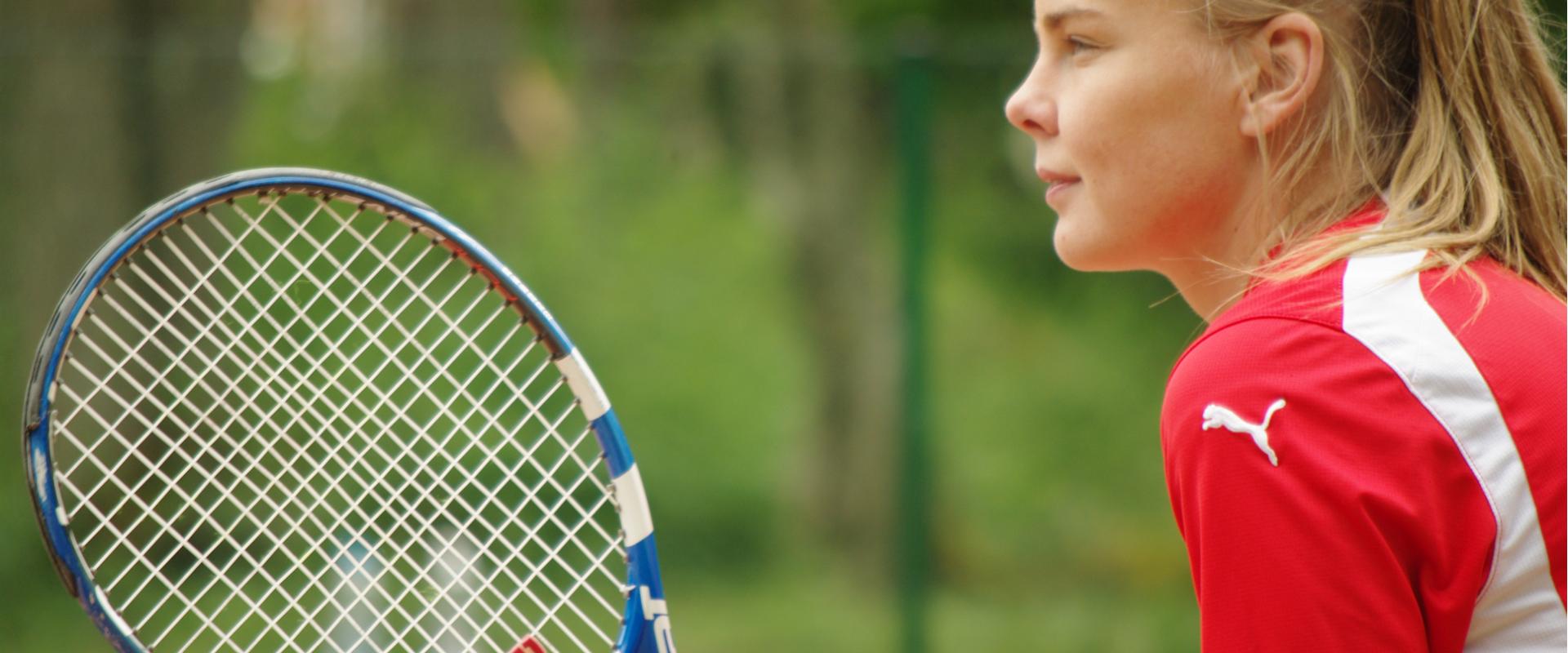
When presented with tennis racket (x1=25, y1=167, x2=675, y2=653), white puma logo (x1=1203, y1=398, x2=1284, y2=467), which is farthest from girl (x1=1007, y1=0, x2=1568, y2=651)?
tennis racket (x1=25, y1=167, x2=675, y2=653)

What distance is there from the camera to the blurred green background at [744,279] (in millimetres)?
5047

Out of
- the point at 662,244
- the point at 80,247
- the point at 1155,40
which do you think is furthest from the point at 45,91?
the point at 1155,40

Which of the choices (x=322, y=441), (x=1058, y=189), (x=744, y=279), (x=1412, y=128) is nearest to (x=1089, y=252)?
(x=1058, y=189)

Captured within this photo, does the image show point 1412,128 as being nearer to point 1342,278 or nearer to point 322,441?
point 1342,278

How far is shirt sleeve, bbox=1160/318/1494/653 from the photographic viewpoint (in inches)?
45.1

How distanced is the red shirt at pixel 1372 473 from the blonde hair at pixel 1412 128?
19 cm

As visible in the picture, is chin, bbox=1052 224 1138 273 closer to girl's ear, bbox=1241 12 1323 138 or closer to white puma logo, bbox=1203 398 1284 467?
girl's ear, bbox=1241 12 1323 138

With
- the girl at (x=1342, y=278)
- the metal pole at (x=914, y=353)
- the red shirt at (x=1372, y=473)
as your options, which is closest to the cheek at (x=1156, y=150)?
the girl at (x=1342, y=278)

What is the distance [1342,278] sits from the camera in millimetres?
1243

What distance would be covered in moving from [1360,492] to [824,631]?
432 centimetres

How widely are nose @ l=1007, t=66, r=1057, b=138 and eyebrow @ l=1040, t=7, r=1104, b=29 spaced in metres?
0.05

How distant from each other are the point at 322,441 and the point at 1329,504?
5.12ft

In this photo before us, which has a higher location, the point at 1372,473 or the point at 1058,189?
the point at 1058,189

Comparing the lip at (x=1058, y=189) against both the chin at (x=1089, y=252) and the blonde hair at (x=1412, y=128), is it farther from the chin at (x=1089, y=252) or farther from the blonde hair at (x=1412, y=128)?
the blonde hair at (x=1412, y=128)
